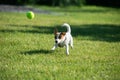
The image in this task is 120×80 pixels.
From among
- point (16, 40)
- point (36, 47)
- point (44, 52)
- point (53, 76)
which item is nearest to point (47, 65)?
point (53, 76)

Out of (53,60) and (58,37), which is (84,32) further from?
(53,60)

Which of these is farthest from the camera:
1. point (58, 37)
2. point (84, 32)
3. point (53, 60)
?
point (84, 32)

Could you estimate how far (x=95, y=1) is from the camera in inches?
2169

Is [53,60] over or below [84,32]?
over

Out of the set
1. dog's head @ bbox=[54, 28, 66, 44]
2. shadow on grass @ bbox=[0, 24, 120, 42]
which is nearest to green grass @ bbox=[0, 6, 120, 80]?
dog's head @ bbox=[54, 28, 66, 44]

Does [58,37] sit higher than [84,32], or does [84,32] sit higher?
[58,37]

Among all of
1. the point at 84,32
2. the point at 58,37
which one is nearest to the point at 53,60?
the point at 58,37

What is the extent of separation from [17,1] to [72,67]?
36963mm

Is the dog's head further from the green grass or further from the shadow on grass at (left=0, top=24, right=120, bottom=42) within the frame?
the shadow on grass at (left=0, top=24, right=120, bottom=42)

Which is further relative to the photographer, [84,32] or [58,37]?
[84,32]

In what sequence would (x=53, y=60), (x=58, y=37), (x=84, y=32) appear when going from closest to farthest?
(x=53, y=60)
(x=58, y=37)
(x=84, y=32)

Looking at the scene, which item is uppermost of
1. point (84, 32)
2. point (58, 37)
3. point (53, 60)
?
point (58, 37)

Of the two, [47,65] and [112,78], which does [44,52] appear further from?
[112,78]

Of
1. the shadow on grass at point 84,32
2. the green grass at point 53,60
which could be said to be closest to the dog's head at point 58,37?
the green grass at point 53,60
